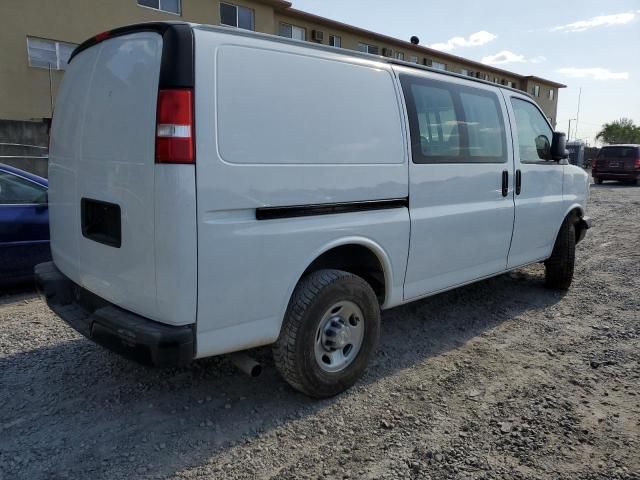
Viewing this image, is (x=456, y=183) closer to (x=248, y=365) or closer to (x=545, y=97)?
(x=248, y=365)

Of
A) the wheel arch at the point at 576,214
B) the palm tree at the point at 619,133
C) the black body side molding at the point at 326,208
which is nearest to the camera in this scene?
the black body side molding at the point at 326,208

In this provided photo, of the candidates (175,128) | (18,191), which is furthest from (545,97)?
(175,128)

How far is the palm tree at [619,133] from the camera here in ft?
228

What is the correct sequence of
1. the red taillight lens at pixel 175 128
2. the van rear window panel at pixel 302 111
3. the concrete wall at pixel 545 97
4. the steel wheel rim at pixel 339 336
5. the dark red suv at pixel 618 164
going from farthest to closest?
the concrete wall at pixel 545 97 < the dark red suv at pixel 618 164 < the steel wheel rim at pixel 339 336 < the van rear window panel at pixel 302 111 < the red taillight lens at pixel 175 128

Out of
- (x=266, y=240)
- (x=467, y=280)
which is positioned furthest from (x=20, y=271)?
(x=467, y=280)

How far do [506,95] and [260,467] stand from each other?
387cm

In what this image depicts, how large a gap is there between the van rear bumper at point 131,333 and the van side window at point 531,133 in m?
3.63

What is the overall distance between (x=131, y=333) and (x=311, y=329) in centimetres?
102

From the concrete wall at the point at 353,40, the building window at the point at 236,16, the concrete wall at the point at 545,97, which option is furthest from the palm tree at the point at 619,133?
the building window at the point at 236,16

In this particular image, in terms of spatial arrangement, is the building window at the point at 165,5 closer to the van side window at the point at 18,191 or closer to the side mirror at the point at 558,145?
the van side window at the point at 18,191

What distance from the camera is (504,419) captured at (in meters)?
3.06

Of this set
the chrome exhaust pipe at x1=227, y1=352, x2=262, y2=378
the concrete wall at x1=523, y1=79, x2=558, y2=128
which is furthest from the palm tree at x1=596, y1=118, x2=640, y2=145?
the chrome exhaust pipe at x1=227, y1=352, x2=262, y2=378

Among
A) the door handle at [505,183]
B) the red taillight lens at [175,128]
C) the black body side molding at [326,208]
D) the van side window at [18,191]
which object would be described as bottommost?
the van side window at [18,191]

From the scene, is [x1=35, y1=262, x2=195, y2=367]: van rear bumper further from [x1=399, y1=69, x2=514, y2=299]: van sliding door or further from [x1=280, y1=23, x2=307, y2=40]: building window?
[x1=280, y1=23, x2=307, y2=40]: building window
